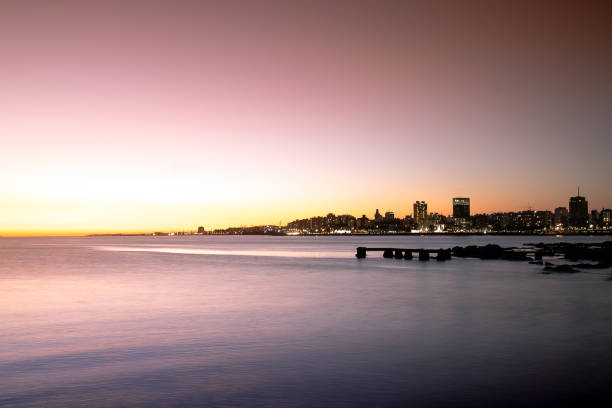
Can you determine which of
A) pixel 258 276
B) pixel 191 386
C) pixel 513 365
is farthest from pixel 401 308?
pixel 258 276

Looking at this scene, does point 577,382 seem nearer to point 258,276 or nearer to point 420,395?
point 420,395

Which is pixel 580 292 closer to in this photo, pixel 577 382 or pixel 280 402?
pixel 577 382

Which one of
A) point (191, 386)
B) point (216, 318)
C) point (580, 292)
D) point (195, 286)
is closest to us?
point (191, 386)

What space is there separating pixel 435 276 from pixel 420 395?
2923 centimetres

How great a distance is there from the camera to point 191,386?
35.7 feet

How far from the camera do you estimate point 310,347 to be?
14914mm

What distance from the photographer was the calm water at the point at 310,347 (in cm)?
1035

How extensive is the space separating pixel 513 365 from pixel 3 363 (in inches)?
523

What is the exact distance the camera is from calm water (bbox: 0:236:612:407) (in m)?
10.4

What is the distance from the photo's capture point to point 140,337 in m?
16.5

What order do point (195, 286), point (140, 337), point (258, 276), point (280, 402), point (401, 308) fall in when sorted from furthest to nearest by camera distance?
point (258, 276) < point (195, 286) < point (401, 308) < point (140, 337) < point (280, 402)

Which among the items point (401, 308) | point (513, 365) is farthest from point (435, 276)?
point (513, 365)

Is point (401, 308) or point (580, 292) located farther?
point (580, 292)

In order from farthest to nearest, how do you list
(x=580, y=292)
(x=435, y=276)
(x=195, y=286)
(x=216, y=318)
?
1. (x=435, y=276)
2. (x=195, y=286)
3. (x=580, y=292)
4. (x=216, y=318)
